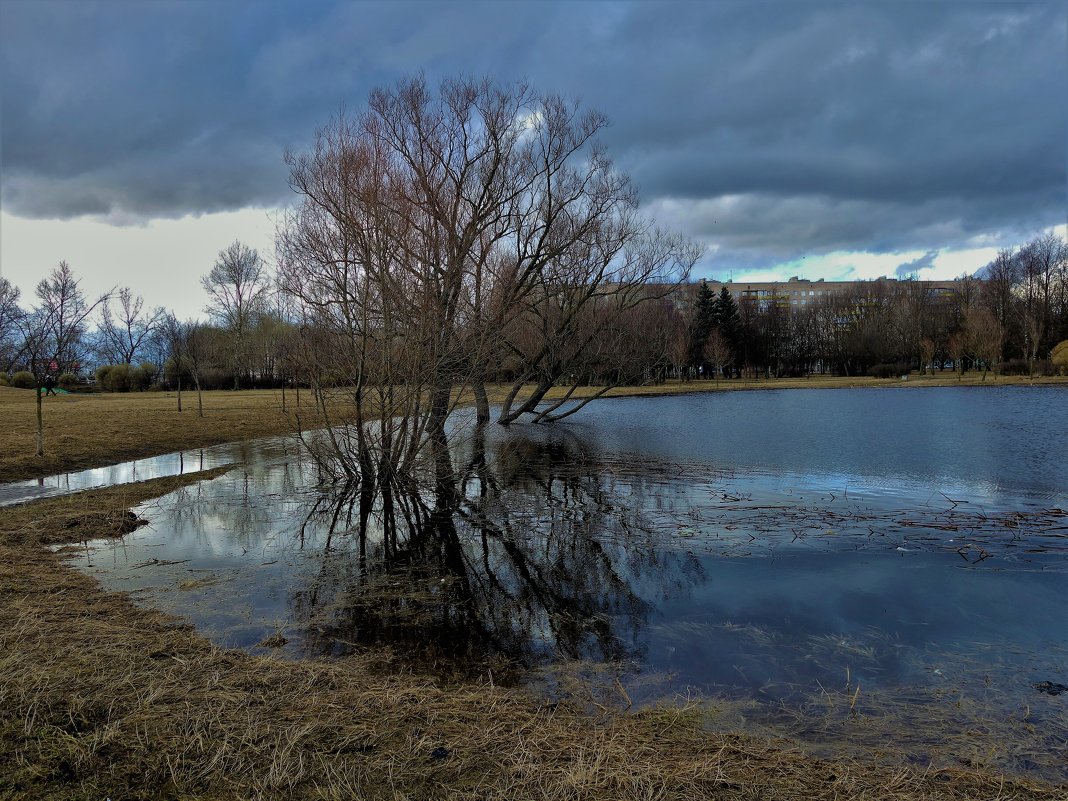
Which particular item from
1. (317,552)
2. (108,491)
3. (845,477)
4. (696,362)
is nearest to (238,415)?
(108,491)

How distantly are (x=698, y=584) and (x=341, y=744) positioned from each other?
15.2ft

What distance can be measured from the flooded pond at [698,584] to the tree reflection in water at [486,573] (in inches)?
1.5

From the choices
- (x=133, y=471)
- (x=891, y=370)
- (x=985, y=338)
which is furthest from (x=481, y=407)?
(x=891, y=370)

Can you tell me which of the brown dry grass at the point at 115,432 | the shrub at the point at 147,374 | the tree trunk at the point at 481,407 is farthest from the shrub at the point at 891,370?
the shrub at the point at 147,374

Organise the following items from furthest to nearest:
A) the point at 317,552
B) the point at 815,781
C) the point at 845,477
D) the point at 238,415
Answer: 1. the point at 238,415
2. the point at 845,477
3. the point at 317,552
4. the point at 815,781

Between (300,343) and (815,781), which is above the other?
(300,343)

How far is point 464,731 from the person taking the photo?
3.92 meters

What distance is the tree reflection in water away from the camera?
19.0ft

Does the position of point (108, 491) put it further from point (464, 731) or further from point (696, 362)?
point (696, 362)

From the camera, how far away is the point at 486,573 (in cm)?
791

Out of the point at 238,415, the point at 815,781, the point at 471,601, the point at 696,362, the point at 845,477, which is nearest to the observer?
the point at 815,781

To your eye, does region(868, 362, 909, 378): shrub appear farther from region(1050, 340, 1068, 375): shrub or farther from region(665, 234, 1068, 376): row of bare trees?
region(1050, 340, 1068, 375): shrub

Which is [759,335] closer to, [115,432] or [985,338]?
[985,338]

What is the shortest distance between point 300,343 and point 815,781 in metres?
11.4
